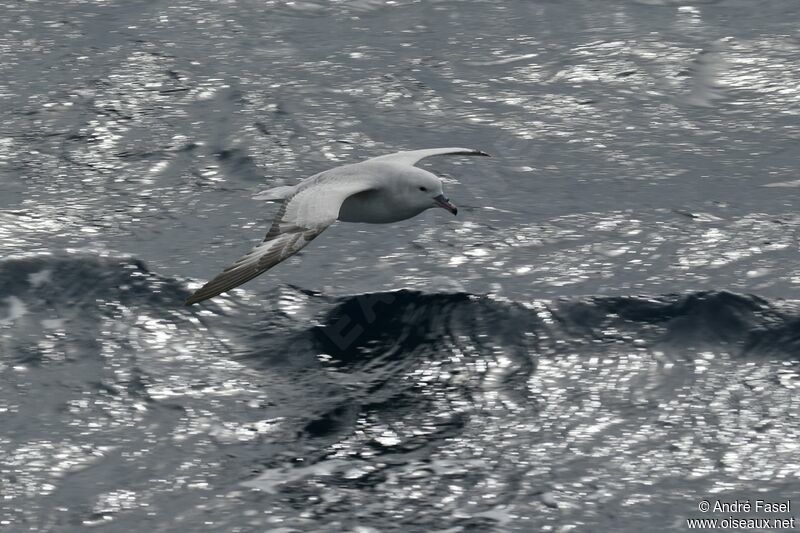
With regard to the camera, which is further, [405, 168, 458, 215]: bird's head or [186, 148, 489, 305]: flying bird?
[405, 168, 458, 215]: bird's head

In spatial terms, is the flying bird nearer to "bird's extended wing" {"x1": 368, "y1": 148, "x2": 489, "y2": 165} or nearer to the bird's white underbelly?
the bird's white underbelly

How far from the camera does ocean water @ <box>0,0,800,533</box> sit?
1251 centimetres

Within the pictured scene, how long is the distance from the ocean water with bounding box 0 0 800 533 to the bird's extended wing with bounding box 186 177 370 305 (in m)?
1.37

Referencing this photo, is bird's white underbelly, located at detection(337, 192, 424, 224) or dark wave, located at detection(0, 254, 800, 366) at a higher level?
bird's white underbelly, located at detection(337, 192, 424, 224)

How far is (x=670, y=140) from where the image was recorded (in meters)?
20.9

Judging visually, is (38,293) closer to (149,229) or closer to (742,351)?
(149,229)

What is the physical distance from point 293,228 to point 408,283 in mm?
2438

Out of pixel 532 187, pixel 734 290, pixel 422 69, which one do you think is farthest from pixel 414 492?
pixel 422 69

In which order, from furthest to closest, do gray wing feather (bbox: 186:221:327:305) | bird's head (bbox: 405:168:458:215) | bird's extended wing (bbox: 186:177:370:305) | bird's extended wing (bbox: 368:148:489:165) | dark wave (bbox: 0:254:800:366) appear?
bird's extended wing (bbox: 368:148:489:165)
bird's head (bbox: 405:168:458:215)
dark wave (bbox: 0:254:800:366)
bird's extended wing (bbox: 186:177:370:305)
gray wing feather (bbox: 186:221:327:305)

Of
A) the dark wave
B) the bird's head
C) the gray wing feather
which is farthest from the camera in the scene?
the bird's head

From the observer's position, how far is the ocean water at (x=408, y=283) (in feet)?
41.0

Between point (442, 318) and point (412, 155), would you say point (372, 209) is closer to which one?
point (442, 318)

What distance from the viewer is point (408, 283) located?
16328 mm

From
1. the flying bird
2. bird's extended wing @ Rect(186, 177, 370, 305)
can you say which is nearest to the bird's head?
the flying bird
